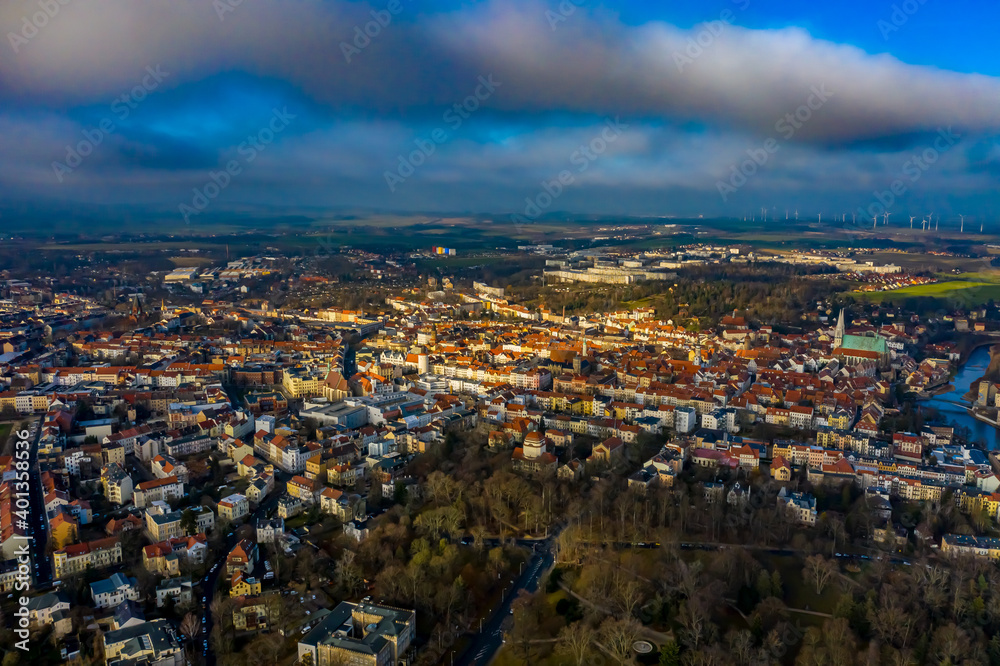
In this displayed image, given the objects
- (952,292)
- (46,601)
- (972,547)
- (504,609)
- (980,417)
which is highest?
(952,292)

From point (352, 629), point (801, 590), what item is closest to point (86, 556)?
point (352, 629)

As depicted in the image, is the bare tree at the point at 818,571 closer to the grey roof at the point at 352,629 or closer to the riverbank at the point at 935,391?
A: the grey roof at the point at 352,629

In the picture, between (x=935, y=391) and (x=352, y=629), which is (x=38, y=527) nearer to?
(x=352, y=629)

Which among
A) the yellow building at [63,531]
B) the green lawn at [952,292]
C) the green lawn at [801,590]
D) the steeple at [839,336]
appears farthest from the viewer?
the green lawn at [952,292]

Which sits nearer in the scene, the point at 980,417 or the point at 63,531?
the point at 63,531

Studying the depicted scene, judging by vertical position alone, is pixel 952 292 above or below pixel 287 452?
above

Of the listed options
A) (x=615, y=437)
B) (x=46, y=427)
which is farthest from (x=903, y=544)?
(x=46, y=427)

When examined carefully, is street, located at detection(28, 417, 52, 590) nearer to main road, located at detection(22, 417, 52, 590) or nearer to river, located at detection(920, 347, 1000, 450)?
main road, located at detection(22, 417, 52, 590)

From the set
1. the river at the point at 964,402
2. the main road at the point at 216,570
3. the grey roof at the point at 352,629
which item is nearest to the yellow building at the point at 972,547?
the river at the point at 964,402
